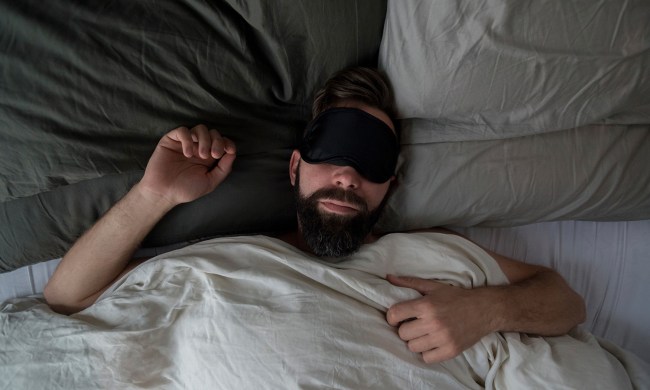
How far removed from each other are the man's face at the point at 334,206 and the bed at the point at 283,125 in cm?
8

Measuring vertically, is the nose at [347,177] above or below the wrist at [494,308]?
above

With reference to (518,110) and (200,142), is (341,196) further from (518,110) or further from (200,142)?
(518,110)

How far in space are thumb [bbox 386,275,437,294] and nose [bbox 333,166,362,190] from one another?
242 mm

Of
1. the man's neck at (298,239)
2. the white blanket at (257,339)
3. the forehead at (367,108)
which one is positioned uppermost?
the forehead at (367,108)

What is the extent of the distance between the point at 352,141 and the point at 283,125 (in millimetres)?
205

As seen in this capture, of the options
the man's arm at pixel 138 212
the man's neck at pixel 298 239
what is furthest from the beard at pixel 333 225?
the man's arm at pixel 138 212

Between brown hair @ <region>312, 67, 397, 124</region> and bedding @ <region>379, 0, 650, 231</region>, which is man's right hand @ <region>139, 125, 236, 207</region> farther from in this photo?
bedding @ <region>379, 0, 650, 231</region>

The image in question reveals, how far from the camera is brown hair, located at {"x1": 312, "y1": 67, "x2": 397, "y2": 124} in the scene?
0.95m

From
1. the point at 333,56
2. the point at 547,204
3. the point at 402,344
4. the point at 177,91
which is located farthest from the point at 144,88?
the point at 547,204

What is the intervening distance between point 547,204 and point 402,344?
1.80 ft

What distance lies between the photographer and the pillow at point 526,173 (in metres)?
1.06

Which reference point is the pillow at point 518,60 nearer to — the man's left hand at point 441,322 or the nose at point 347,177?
the nose at point 347,177

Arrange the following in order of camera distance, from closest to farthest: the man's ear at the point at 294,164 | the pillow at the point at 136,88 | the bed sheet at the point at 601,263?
the pillow at the point at 136,88, the man's ear at the point at 294,164, the bed sheet at the point at 601,263

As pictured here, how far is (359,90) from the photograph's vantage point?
37.3 inches
